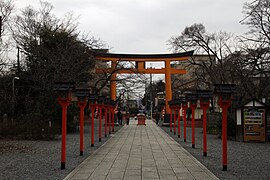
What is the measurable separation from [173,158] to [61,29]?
789 inches

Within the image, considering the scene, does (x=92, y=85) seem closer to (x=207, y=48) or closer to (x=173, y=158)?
(x=207, y=48)

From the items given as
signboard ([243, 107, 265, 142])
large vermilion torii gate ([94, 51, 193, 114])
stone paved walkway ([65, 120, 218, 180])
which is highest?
large vermilion torii gate ([94, 51, 193, 114])

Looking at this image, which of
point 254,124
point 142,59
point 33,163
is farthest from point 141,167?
point 142,59

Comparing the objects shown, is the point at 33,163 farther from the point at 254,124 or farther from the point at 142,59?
the point at 142,59

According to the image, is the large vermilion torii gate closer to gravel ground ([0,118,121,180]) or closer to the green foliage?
the green foliage

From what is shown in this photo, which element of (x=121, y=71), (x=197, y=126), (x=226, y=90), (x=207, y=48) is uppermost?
(x=207, y=48)

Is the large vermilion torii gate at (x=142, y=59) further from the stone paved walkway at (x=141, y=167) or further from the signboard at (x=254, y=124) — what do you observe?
the stone paved walkway at (x=141, y=167)

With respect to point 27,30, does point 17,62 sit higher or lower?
lower

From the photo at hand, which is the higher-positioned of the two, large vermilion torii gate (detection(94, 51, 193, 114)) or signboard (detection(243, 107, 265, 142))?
large vermilion torii gate (detection(94, 51, 193, 114))

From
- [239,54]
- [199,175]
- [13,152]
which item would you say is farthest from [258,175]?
[239,54]

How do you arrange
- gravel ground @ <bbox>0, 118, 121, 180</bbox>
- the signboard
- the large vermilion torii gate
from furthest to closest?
the large vermilion torii gate
the signboard
gravel ground @ <bbox>0, 118, 121, 180</bbox>

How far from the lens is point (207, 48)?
34938 mm

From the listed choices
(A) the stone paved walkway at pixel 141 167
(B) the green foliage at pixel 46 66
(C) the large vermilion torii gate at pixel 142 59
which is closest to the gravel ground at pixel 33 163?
(A) the stone paved walkway at pixel 141 167

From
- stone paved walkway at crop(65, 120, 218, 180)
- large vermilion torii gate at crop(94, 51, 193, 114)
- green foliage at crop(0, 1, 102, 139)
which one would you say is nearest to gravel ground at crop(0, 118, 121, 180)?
stone paved walkway at crop(65, 120, 218, 180)
